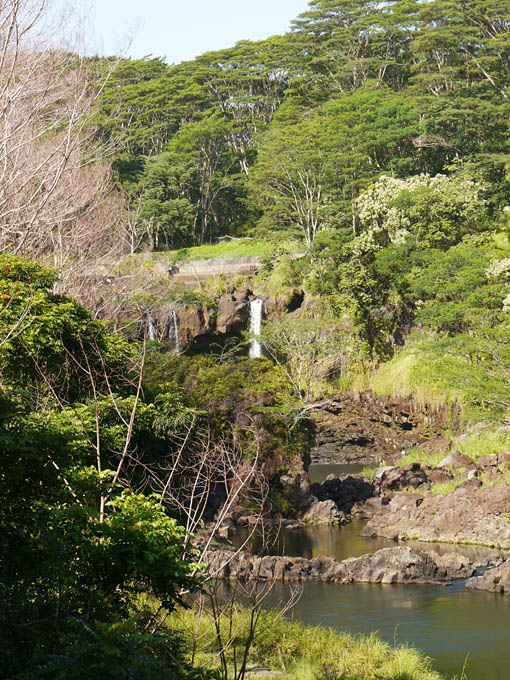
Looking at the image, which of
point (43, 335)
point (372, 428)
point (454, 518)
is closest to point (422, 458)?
point (454, 518)

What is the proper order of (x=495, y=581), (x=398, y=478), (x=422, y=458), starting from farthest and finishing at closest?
(x=422, y=458) → (x=398, y=478) → (x=495, y=581)

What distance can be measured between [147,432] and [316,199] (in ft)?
84.5

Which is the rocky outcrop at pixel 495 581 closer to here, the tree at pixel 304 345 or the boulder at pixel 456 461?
the boulder at pixel 456 461

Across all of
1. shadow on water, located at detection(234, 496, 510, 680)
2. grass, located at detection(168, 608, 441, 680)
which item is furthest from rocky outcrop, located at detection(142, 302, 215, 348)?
grass, located at detection(168, 608, 441, 680)

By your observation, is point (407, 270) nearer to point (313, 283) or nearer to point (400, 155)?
point (313, 283)

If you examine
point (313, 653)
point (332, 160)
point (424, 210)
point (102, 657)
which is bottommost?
point (313, 653)

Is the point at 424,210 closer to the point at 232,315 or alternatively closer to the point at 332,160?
the point at 332,160

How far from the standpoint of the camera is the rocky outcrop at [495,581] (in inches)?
558

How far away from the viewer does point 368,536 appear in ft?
62.5

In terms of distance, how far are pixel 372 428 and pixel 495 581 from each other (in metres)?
17.8

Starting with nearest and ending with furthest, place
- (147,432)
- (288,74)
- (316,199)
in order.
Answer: (147,432) → (316,199) → (288,74)

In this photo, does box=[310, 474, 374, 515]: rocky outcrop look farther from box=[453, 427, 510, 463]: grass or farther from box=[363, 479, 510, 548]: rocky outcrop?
box=[453, 427, 510, 463]: grass

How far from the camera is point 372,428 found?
32.1m

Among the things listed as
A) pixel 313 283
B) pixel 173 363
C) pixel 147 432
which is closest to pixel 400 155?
pixel 313 283
